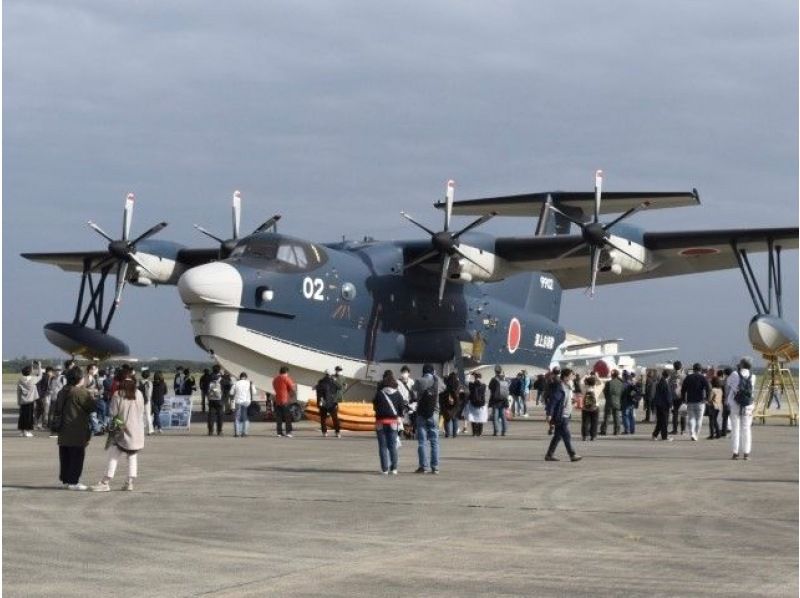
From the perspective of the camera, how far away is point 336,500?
45.9ft

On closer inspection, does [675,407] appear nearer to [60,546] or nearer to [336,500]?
[336,500]

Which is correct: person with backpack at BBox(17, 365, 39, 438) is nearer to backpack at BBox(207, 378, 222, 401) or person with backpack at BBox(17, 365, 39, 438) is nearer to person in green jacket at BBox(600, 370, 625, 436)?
backpack at BBox(207, 378, 222, 401)

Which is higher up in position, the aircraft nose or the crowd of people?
the aircraft nose

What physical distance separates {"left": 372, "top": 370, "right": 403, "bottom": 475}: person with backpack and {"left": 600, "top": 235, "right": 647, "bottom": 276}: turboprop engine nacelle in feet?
50.8

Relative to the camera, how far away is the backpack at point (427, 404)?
17422 mm

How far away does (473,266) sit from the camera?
106 ft

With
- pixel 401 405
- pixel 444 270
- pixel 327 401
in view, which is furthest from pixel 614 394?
pixel 401 405

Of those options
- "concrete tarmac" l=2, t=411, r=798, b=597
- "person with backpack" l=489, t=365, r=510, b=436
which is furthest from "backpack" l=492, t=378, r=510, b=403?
"concrete tarmac" l=2, t=411, r=798, b=597

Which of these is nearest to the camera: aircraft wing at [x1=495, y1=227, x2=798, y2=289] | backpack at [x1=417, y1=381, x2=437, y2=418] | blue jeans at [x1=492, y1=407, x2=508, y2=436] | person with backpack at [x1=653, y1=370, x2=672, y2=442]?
backpack at [x1=417, y1=381, x2=437, y2=418]

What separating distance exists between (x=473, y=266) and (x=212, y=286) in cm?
744

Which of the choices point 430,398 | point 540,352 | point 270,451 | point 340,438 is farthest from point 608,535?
point 540,352

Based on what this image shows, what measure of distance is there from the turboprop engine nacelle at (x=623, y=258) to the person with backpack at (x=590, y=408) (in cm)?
714

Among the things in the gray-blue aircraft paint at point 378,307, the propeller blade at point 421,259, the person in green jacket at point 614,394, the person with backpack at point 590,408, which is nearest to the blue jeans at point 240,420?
the gray-blue aircraft paint at point 378,307

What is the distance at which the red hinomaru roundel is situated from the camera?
36531 mm
